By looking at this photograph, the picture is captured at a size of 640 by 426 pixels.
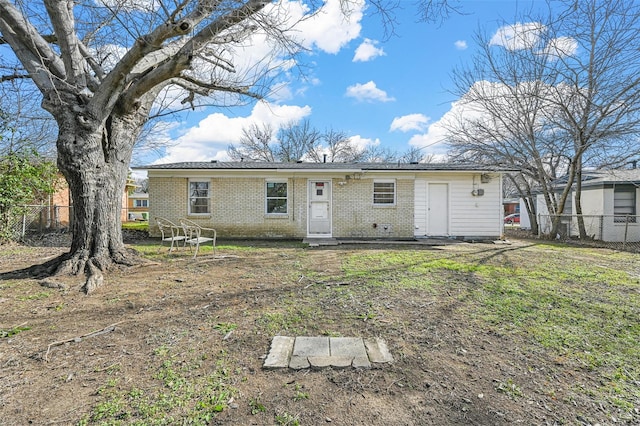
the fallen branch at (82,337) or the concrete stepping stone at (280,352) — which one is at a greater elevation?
the fallen branch at (82,337)

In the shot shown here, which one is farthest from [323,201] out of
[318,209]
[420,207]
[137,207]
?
[137,207]

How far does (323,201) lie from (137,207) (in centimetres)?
2985

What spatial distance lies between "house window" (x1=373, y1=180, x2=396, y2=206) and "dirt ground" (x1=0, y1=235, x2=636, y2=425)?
744 cm

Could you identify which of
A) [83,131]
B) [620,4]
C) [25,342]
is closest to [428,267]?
[25,342]

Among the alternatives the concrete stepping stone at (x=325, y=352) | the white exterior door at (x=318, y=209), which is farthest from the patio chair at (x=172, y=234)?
the concrete stepping stone at (x=325, y=352)

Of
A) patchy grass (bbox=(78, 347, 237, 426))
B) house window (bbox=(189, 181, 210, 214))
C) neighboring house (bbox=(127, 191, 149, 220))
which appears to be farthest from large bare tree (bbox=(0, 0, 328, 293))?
neighboring house (bbox=(127, 191, 149, 220))

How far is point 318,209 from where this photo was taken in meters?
12.1

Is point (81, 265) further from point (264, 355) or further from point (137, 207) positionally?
point (137, 207)

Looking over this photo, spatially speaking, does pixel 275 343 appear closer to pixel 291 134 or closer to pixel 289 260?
pixel 289 260

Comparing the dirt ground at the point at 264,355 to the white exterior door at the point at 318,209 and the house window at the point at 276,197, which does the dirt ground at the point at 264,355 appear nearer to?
the white exterior door at the point at 318,209

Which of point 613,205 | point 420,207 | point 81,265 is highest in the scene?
point 613,205

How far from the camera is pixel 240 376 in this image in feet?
8.31

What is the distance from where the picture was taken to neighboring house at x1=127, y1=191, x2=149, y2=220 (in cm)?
3145

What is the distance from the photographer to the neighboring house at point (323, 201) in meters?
12.0
